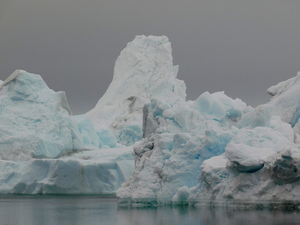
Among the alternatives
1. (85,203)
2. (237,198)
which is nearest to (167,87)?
(85,203)

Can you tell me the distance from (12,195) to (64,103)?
16.2ft

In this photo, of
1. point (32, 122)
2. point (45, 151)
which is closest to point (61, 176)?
point (45, 151)

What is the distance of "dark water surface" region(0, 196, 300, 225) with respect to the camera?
14062 millimetres

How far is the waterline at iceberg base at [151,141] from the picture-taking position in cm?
1590

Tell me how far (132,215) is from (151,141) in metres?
3.52

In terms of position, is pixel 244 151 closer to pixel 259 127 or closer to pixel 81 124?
pixel 259 127

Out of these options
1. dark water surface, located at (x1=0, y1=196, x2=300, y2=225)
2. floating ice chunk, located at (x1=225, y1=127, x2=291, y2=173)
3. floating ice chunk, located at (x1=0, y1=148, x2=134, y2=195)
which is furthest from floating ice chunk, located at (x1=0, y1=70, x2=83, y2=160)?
floating ice chunk, located at (x1=225, y1=127, x2=291, y2=173)

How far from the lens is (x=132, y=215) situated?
16.5 metres

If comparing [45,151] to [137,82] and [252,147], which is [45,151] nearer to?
[252,147]

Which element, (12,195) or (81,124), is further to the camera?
(81,124)

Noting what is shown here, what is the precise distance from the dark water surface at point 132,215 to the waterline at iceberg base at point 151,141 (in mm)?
460

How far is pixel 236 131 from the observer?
18422mm

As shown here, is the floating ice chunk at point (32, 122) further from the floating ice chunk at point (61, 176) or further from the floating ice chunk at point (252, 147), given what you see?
the floating ice chunk at point (252, 147)

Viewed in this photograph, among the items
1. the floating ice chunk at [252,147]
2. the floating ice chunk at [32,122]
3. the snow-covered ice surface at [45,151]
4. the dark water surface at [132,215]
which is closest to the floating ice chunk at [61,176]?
the snow-covered ice surface at [45,151]
